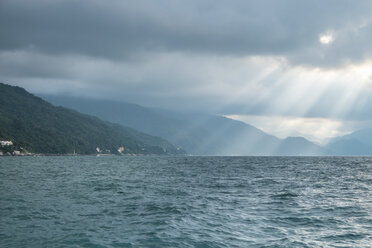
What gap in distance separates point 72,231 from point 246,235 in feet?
47.5

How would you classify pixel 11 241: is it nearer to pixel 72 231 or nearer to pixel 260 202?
pixel 72 231

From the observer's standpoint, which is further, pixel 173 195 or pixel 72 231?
pixel 173 195

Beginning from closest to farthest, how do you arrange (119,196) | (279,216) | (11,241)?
(11,241) < (279,216) < (119,196)

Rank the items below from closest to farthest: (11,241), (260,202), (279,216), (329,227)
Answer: (11,241) < (329,227) < (279,216) < (260,202)

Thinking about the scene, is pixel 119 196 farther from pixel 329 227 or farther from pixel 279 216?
pixel 329 227

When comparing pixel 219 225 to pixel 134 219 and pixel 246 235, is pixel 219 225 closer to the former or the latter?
pixel 246 235

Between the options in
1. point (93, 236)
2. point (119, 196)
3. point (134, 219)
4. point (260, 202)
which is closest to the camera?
point (93, 236)

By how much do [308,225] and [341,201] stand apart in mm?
18264

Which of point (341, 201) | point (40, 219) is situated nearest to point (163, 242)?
point (40, 219)

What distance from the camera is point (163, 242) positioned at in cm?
2470

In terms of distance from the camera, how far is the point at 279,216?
35344mm

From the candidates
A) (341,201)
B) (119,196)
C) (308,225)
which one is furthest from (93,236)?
(341,201)

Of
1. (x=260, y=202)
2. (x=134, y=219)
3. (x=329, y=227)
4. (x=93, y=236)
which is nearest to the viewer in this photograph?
(x=93, y=236)

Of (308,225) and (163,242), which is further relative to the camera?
(308,225)
